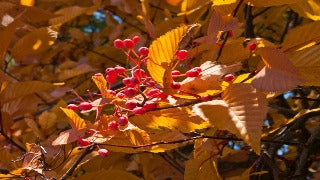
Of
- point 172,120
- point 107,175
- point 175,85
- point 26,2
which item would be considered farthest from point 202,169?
point 26,2

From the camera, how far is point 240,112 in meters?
0.72

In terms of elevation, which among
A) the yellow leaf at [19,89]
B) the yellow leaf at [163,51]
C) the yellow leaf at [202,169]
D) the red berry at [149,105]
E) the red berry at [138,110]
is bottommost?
the yellow leaf at [202,169]

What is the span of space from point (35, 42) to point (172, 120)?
0.83 m

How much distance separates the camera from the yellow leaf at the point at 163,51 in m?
0.83

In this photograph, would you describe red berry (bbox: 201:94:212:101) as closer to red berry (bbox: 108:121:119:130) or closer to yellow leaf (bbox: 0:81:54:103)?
red berry (bbox: 108:121:119:130)

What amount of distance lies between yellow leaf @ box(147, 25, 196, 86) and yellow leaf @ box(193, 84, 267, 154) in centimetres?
12

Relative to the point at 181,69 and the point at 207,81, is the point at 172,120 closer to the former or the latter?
the point at 207,81

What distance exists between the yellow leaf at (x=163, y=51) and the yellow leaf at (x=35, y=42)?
2.62ft

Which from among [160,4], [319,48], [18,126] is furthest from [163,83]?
[18,126]

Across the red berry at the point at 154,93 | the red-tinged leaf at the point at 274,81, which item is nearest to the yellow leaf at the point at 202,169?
the red berry at the point at 154,93

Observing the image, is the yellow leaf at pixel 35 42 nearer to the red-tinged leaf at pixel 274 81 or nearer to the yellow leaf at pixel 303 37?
the yellow leaf at pixel 303 37

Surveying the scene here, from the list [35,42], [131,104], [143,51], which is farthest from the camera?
[35,42]

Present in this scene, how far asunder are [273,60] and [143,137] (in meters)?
0.29

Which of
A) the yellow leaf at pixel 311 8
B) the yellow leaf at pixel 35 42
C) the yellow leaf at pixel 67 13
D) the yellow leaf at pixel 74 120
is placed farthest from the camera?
the yellow leaf at pixel 67 13
